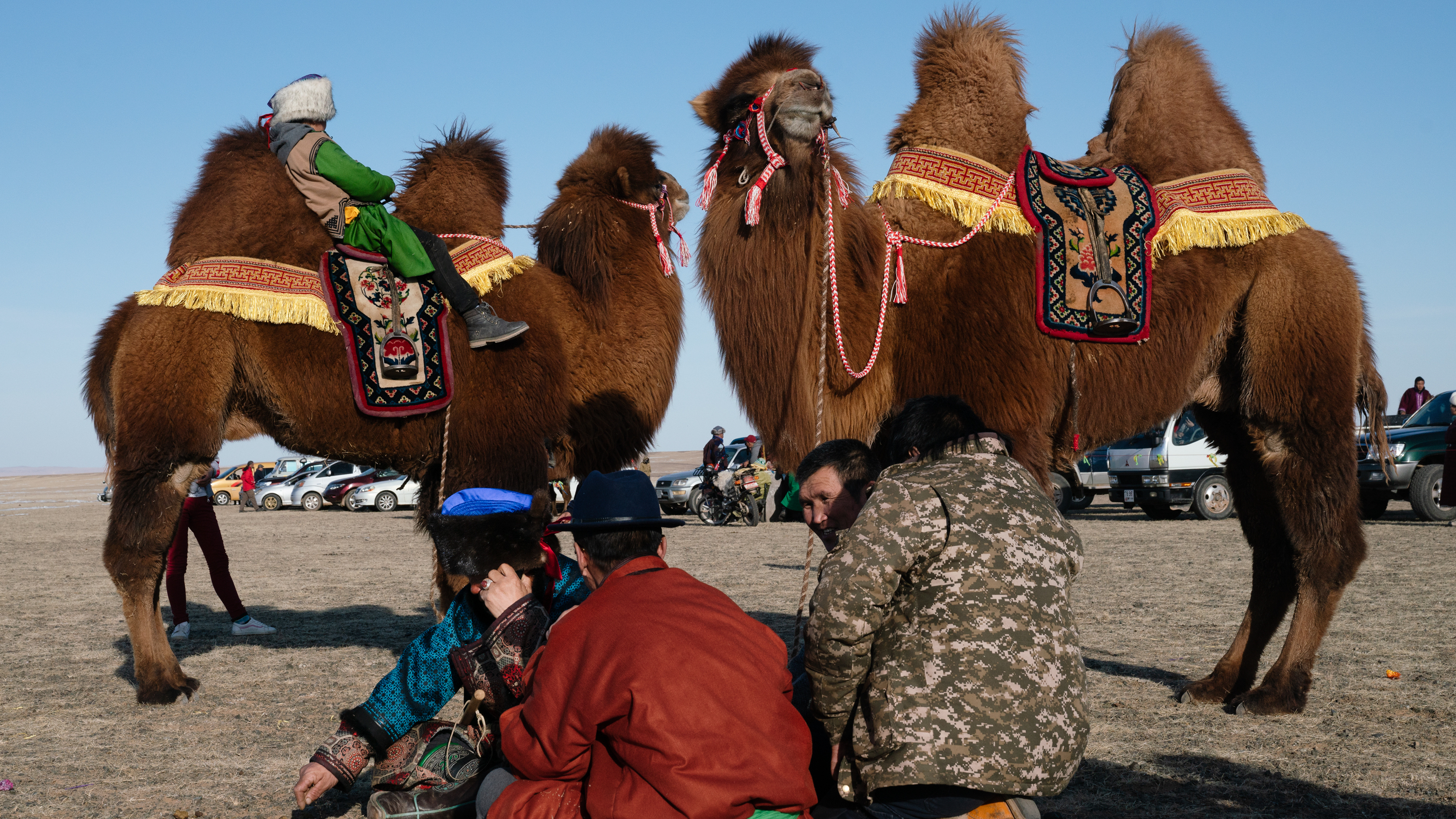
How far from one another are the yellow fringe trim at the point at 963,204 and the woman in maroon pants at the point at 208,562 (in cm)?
496

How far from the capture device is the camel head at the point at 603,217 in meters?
6.59

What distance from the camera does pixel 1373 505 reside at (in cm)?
1809

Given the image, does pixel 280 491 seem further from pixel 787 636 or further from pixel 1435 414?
pixel 1435 414

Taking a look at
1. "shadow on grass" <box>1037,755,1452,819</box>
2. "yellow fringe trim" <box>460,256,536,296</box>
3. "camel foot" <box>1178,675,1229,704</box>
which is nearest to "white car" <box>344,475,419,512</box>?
"yellow fringe trim" <box>460,256,536,296</box>

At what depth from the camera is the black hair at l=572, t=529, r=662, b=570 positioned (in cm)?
274

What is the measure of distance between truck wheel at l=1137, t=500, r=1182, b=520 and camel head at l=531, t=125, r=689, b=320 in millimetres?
15625

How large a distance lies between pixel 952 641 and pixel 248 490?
3682 centimetres

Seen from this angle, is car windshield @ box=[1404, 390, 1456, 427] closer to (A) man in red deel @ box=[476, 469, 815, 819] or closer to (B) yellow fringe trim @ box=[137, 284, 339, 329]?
(B) yellow fringe trim @ box=[137, 284, 339, 329]

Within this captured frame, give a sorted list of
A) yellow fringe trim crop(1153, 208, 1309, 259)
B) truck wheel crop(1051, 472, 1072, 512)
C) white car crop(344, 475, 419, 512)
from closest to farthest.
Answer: yellow fringe trim crop(1153, 208, 1309, 259)
truck wheel crop(1051, 472, 1072, 512)
white car crop(344, 475, 419, 512)

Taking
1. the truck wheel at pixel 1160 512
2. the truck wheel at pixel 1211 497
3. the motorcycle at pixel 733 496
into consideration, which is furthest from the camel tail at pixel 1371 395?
the motorcycle at pixel 733 496

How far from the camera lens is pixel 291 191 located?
624cm

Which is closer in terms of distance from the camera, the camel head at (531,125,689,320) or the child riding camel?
the child riding camel

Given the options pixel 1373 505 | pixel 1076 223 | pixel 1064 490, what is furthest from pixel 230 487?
pixel 1076 223

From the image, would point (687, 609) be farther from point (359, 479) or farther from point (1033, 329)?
point (359, 479)
